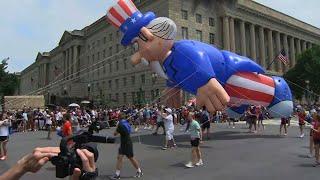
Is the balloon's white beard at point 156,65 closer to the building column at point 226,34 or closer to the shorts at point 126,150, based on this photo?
the shorts at point 126,150

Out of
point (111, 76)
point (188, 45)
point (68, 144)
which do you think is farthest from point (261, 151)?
point (111, 76)

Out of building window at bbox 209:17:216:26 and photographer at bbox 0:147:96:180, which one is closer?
photographer at bbox 0:147:96:180

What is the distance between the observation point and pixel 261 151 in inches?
579

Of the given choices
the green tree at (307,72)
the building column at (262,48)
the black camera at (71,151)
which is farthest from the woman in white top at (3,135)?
the building column at (262,48)

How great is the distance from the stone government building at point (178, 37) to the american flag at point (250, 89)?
22.7 meters

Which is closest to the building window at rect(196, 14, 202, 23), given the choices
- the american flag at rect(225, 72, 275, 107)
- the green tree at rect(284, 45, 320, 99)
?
the green tree at rect(284, 45, 320, 99)

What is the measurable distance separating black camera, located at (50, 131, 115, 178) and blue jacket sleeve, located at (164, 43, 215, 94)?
1327cm

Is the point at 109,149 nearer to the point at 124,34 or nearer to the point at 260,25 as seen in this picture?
the point at 124,34

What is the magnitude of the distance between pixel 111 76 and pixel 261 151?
58.5 meters

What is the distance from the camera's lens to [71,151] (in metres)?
2.41

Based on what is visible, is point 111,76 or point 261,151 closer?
point 261,151

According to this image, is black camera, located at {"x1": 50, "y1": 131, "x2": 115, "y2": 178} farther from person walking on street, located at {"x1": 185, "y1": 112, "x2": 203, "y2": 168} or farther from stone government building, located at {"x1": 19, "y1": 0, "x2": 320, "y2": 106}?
stone government building, located at {"x1": 19, "y1": 0, "x2": 320, "y2": 106}

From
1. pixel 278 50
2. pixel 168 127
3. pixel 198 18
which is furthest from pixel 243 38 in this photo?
pixel 168 127

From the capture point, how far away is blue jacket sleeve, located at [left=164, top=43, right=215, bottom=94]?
15.8 metres
